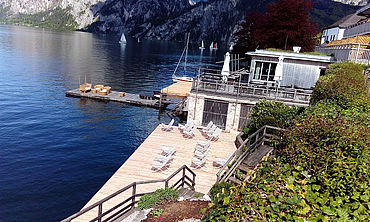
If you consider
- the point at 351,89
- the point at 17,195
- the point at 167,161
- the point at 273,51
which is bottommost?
the point at 17,195

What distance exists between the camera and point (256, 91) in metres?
26.5

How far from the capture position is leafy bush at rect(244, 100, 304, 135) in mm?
17719

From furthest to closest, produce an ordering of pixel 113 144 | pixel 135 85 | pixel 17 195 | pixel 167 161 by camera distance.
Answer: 1. pixel 135 85
2. pixel 113 144
3. pixel 17 195
4. pixel 167 161

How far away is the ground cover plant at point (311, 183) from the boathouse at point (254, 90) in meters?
18.2

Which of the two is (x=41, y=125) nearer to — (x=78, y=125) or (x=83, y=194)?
(x=78, y=125)

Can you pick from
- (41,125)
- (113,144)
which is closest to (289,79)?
(113,144)

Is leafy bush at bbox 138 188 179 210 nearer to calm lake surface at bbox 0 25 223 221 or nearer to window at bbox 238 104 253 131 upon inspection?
calm lake surface at bbox 0 25 223 221

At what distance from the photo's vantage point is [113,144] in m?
30.4

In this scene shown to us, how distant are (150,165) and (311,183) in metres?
13.4

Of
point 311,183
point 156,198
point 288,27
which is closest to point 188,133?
point 156,198

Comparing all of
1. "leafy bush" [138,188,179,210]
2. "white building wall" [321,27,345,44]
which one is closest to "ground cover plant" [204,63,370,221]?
"leafy bush" [138,188,179,210]

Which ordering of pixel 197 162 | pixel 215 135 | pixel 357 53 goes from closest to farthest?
pixel 197 162
pixel 357 53
pixel 215 135

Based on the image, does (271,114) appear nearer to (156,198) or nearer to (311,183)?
(156,198)

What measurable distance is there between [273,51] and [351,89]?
58.2 ft
